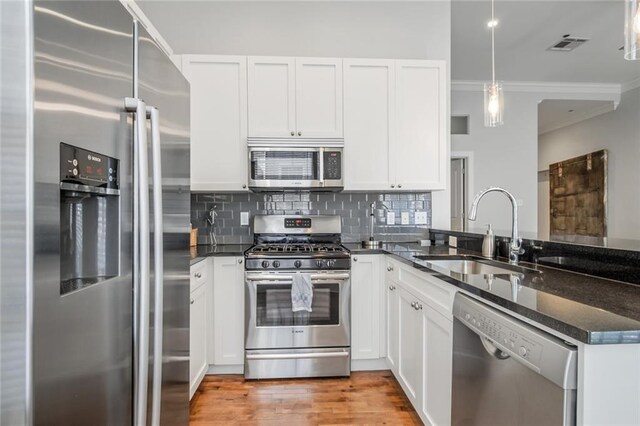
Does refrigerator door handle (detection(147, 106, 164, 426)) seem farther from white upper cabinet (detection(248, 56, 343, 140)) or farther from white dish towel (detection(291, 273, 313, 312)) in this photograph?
white upper cabinet (detection(248, 56, 343, 140))

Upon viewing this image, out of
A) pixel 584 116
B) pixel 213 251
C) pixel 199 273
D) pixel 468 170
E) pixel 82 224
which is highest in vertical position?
pixel 584 116

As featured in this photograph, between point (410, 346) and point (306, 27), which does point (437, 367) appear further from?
point (306, 27)

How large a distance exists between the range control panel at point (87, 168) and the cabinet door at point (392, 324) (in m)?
1.91

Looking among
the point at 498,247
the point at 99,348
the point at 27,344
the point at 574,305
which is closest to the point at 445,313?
the point at 574,305

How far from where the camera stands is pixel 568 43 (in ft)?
14.1

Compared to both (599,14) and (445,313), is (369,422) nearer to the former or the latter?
(445,313)

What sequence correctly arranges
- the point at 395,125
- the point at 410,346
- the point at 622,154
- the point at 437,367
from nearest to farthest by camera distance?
the point at 437,367, the point at 410,346, the point at 395,125, the point at 622,154

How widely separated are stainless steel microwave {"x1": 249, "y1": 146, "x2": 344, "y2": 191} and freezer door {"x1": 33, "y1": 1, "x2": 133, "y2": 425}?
1723 millimetres

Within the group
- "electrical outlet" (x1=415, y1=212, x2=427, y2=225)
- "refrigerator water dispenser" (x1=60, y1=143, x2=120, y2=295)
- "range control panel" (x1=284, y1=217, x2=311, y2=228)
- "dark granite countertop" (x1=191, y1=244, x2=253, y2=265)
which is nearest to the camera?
"refrigerator water dispenser" (x1=60, y1=143, x2=120, y2=295)

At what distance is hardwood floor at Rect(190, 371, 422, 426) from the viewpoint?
205 cm

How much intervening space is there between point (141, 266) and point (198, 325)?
1474 millimetres

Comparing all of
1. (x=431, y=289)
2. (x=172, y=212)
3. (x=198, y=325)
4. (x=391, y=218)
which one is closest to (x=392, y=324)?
(x=431, y=289)

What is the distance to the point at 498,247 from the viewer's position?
7.08ft

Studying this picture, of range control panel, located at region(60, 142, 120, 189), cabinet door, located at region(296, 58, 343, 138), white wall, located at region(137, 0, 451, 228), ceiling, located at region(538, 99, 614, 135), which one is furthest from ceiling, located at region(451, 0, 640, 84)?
range control panel, located at region(60, 142, 120, 189)
